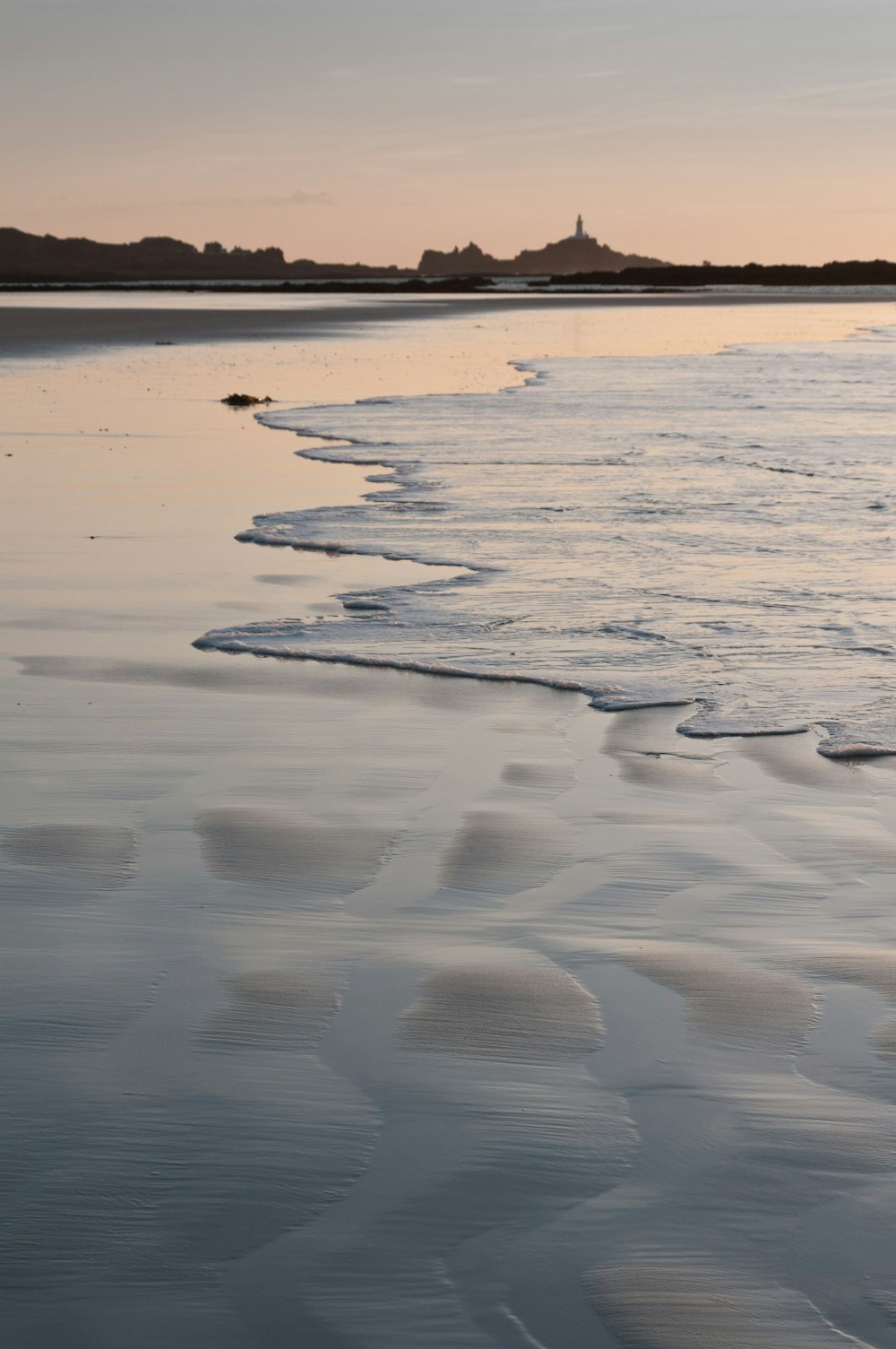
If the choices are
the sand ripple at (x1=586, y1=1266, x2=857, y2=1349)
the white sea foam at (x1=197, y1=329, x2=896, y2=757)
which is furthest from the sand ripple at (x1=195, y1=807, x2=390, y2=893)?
the sand ripple at (x1=586, y1=1266, x2=857, y2=1349)

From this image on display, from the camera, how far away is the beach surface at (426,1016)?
8.73 feet

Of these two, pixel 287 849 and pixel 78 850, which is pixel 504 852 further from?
pixel 78 850

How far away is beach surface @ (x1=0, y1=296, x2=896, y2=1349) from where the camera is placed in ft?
8.73

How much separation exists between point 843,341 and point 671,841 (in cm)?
4081

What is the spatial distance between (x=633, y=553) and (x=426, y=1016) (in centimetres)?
705

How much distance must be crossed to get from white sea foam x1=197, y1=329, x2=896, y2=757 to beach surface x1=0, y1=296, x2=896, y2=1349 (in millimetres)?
436

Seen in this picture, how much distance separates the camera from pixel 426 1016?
3.66m

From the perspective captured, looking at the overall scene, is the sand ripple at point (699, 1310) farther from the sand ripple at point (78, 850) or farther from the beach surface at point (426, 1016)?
the sand ripple at point (78, 850)

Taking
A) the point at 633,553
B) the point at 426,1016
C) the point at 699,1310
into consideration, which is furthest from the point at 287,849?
the point at 633,553

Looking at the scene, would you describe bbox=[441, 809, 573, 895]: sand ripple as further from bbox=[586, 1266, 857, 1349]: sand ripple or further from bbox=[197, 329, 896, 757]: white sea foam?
bbox=[586, 1266, 857, 1349]: sand ripple

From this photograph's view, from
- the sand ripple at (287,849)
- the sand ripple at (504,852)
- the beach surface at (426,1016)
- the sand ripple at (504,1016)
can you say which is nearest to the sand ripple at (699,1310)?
the beach surface at (426,1016)

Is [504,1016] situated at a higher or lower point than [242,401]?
lower

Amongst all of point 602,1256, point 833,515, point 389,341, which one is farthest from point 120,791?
point 389,341

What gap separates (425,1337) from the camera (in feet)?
8.28
